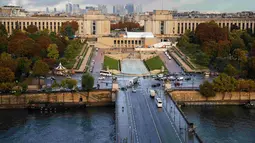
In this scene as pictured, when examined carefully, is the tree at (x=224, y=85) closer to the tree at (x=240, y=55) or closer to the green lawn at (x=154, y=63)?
the tree at (x=240, y=55)

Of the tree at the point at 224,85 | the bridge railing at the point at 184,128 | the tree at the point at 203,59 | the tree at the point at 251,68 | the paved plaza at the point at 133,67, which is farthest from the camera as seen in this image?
the paved plaza at the point at 133,67

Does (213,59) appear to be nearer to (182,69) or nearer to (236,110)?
(182,69)

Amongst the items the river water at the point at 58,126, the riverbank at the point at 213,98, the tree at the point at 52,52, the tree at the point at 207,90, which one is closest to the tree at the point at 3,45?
the tree at the point at 52,52

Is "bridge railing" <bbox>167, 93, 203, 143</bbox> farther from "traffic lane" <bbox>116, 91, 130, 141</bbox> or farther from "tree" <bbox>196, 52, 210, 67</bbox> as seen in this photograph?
"tree" <bbox>196, 52, 210, 67</bbox>

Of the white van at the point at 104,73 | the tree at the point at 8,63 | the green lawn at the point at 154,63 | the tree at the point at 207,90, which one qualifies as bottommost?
the tree at the point at 207,90

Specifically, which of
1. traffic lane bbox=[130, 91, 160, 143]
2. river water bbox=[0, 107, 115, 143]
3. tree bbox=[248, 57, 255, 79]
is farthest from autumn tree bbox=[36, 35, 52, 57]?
tree bbox=[248, 57, 255, 79]

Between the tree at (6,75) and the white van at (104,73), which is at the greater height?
the tree at (6,75)

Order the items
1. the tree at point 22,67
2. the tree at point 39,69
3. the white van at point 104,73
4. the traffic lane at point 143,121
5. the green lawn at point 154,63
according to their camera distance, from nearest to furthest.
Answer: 1. the traffic lane at point 143,121
2. the tree at point 39,69
3. the tree at point 22,67
4. the white van at point 104,73
5. the green lawn at point 154,63
